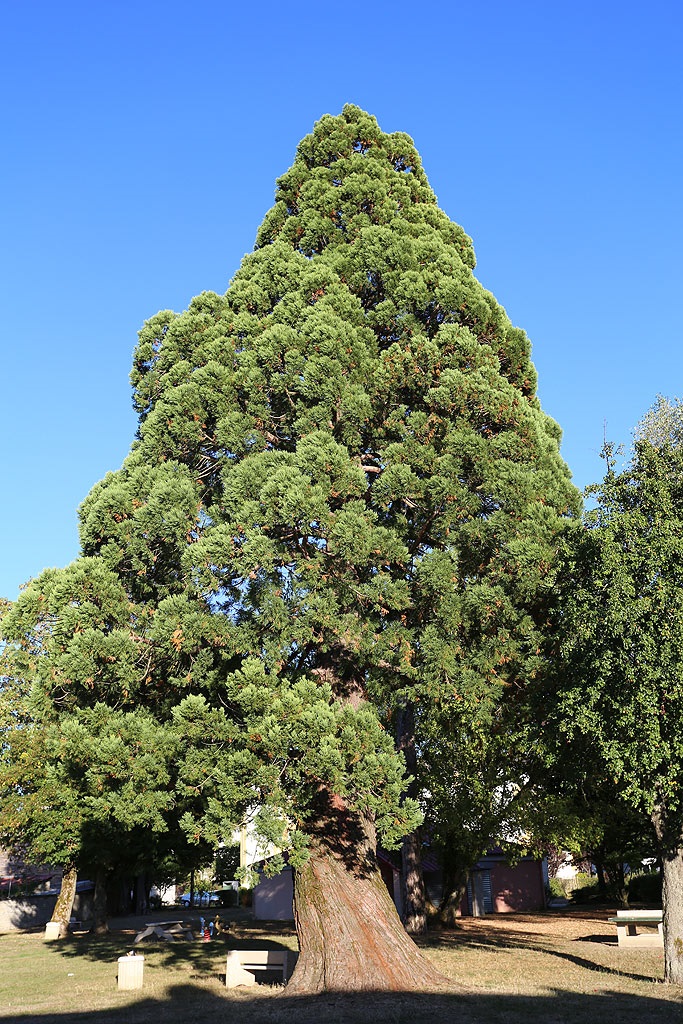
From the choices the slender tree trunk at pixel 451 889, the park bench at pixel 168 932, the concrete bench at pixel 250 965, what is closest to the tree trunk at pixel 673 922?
the concrete bench at pixel 250 965

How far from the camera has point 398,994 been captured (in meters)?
12.3

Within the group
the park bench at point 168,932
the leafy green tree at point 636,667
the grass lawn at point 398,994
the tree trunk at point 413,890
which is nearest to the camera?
the grass lawn at point 398,994

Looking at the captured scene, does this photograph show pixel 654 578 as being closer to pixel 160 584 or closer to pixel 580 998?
pixel 580 998

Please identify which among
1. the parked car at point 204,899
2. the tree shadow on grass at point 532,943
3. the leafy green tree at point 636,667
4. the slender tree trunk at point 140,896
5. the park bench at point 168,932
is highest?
the leafy green tree at point 636,667

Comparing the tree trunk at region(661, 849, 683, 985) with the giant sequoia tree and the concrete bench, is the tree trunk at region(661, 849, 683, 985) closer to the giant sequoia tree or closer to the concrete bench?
the giant sequoia tree

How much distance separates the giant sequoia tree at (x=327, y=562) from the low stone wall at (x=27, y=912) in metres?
32.9

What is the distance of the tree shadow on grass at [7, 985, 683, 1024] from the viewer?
1112cm

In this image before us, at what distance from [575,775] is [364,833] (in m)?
4.22

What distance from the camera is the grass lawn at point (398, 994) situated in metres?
11.5

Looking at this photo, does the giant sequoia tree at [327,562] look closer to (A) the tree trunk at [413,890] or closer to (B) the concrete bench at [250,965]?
(B) the concrete bench at [250,965]

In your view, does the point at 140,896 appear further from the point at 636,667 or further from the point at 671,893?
the point at 636,667

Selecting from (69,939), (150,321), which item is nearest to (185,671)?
(150,321)

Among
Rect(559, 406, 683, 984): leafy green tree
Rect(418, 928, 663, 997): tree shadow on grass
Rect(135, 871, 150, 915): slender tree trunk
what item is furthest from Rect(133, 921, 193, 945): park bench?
Rect(135, 871, 150, 915): slender tree trunk

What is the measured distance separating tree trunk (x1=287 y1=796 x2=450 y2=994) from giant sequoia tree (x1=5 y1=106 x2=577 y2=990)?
0.04m
